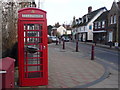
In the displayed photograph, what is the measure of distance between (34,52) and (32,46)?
0.24 m

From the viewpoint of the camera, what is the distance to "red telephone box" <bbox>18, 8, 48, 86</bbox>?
509 cm

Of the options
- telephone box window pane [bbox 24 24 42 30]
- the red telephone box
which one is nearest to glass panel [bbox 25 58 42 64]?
the red telephone box

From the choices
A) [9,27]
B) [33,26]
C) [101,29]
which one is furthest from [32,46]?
[101,29]

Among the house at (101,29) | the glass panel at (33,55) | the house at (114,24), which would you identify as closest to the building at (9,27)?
the glass panel at (33,55)

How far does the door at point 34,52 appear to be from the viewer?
5.18 meters

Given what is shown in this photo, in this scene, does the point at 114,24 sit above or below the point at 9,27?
above

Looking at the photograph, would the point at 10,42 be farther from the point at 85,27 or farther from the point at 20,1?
the point at 85,27

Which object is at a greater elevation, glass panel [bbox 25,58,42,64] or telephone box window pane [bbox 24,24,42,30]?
telephone box window pane [bbox 24,24,42,30]

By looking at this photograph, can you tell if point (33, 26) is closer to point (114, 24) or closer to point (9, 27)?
point (9, 27)

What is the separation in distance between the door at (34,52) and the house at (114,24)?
973 inches

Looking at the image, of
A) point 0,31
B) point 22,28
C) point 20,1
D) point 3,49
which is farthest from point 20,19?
point 20,1

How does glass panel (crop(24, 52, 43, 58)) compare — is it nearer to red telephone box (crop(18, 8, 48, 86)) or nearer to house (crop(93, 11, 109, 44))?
red telephone box (crop(18, 8, 48, 86))

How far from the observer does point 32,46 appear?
5457 millimetres

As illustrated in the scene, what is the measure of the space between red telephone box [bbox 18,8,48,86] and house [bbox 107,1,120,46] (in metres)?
24.7
